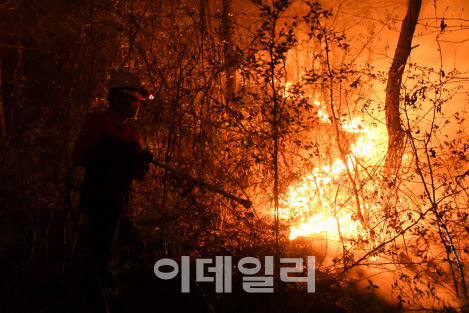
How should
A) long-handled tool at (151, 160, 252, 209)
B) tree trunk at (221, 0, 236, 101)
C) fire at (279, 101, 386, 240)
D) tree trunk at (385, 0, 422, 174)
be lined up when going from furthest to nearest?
tree trunk at (385, 0, 422, 174)
fire at (279, 101, 386, 240)
tree trunk at (221, 0, 236, 101)
long-handled tool at (151, 160, 252, 209)

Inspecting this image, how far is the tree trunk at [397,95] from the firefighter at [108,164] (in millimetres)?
4530

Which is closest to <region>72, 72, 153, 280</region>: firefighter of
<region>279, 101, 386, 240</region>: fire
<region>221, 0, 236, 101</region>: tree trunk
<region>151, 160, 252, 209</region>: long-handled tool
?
<region>151, 160, 252, 209</region>: long-handled tool

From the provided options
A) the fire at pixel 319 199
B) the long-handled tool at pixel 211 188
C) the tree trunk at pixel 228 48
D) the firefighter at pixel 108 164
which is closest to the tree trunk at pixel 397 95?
the fire at pixel 319 199

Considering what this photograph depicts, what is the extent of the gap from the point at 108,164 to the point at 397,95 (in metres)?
5.67

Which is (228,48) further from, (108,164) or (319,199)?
(319,199)

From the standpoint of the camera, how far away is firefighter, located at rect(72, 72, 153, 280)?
10.2 feet

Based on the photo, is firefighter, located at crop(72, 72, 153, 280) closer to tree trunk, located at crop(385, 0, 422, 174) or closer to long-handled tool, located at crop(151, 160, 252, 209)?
long-handled tool, located at crop(151, 160, 252, 209)

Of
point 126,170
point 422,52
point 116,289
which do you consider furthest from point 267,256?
point 422,52

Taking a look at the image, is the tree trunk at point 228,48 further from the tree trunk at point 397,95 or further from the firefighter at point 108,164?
the tree trunk at point 397,95

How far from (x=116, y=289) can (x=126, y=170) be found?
1264 mm

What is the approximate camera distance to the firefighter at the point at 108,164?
3120 mm

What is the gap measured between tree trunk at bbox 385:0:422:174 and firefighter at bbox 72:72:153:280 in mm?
4530

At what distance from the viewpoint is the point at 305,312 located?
3906 millimetres

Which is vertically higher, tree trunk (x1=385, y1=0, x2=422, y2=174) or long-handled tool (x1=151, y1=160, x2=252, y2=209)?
tree trunk (x1=385, y1=0, x2=422, y2=174)
